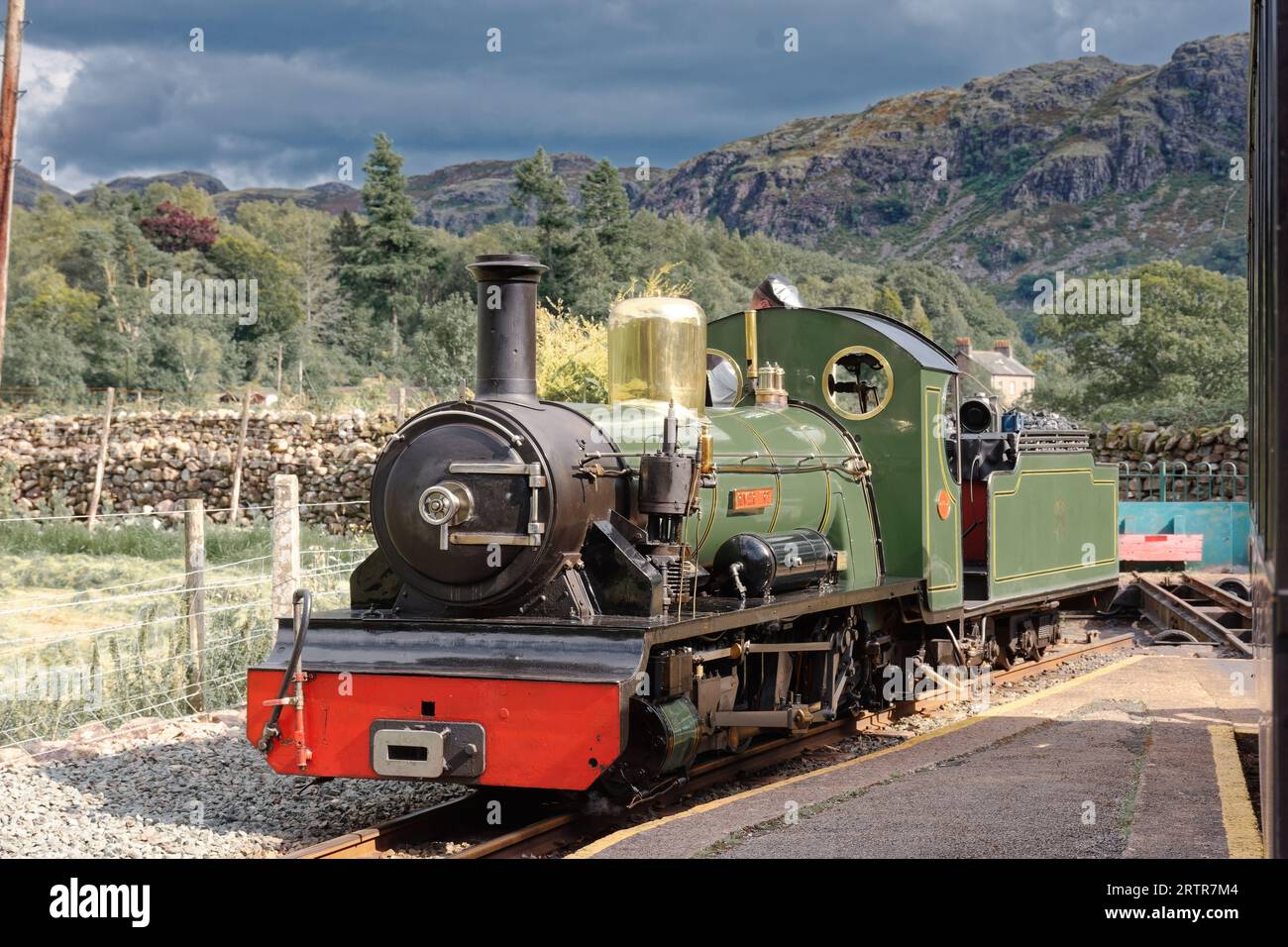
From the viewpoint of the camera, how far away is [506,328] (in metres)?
7.09

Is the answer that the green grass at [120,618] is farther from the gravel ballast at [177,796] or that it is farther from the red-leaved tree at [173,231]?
the red-leaved tree at [173,231]

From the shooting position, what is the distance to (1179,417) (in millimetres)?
Answer: 27922

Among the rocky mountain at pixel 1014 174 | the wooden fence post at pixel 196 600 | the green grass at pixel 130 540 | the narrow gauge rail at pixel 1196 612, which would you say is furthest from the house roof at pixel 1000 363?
the wooden fence post at pixel 196 600

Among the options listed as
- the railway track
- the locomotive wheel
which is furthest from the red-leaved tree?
the railway track

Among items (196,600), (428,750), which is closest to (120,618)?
(196,600)

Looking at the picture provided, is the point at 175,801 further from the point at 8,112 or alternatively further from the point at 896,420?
the point at 8,112

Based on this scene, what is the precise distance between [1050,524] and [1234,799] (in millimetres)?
5181

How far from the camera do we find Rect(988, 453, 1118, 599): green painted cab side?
35.7 ft

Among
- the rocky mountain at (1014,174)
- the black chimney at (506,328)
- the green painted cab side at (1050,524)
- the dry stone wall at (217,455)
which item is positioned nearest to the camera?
the black chimney at (506,328)

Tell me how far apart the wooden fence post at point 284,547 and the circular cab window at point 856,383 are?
13.1 feet

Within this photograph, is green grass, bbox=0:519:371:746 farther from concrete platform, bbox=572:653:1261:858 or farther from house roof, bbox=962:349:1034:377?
house roof, bbox=962:349:1034:377

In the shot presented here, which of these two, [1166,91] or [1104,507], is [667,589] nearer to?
[1104,507]

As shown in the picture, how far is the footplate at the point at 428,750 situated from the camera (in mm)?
6418

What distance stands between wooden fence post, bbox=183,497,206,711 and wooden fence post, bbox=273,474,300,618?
1.70ft
